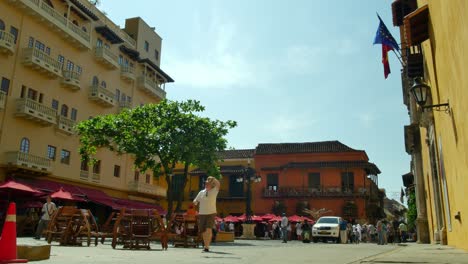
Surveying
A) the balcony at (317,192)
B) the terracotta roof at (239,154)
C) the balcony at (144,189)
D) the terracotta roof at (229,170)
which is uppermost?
the terracotta roof at (239,154)

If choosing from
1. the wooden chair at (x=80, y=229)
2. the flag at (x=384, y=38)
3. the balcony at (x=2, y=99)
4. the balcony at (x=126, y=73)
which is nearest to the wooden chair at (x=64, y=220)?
the wooden chair at (x=80, y=229)

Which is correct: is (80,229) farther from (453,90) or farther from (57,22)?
(57,22)

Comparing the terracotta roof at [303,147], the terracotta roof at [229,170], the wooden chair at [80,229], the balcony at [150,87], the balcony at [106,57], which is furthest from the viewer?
the terracotta roof at [229,170]

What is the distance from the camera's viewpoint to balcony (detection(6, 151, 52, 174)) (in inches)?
991

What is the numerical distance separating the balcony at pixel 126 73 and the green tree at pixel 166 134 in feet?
38.3

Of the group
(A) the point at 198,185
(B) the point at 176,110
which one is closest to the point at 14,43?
(B) the point at 176,110

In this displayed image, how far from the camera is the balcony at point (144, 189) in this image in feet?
126

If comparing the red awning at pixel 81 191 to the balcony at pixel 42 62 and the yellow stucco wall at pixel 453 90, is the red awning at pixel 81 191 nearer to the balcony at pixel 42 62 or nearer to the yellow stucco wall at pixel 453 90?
the balcony at pixel 42 62

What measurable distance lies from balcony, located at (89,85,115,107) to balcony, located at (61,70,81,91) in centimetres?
183

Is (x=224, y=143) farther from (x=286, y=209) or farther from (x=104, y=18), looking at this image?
(x=286, y=209)

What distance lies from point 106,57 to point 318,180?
2535 cm

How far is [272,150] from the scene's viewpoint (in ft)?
167

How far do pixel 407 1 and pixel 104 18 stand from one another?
26.5 m

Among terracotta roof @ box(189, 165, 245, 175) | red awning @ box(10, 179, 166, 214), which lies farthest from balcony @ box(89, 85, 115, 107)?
terracotta roof @ box(189, 165, 245, 175)
